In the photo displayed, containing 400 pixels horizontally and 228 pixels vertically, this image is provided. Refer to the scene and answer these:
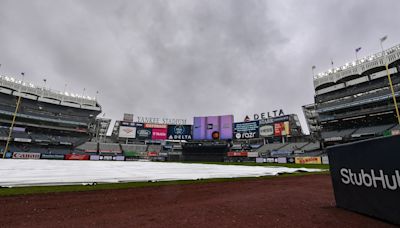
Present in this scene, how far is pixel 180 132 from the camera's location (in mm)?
65312

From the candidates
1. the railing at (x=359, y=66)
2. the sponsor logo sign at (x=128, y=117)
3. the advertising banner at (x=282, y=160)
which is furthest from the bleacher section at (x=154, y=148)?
the railing at (x=359, y=66)

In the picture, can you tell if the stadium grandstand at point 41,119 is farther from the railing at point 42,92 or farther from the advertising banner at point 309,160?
the advertising banner at point 309,160

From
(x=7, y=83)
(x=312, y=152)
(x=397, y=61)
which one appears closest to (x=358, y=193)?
(x=312, y=152)

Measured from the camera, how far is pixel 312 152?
47.9 metres

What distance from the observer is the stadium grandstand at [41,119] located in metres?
53.4

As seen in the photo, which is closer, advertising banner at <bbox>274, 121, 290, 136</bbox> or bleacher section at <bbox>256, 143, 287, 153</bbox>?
advertising banner at <bbox>274, 121, 290, 136</bbox>

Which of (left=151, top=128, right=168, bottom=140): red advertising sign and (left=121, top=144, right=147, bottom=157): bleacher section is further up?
(left=151, top=128, right=168, bottom=140): red advertising sign

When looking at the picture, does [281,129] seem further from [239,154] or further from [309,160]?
[309,160]

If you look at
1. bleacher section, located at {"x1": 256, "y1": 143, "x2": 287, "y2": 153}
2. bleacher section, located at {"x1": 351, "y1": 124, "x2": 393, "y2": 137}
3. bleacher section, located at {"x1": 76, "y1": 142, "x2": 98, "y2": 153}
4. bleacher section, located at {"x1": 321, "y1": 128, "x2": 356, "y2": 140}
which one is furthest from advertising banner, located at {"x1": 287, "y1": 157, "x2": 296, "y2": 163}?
bleacher section, located at {"x1": 76, "y1": 142, "x2": 98, "y2": 153}

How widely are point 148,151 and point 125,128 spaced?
11.7m

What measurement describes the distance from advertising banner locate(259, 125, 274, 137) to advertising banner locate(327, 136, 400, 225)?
59134mm

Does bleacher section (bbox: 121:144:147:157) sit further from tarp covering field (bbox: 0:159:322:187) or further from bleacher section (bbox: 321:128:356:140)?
bleacher section (bbox: 321:128:356:140)

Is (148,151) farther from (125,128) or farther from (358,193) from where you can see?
(358,193)

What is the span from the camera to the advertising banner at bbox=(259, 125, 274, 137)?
60.5 meters
